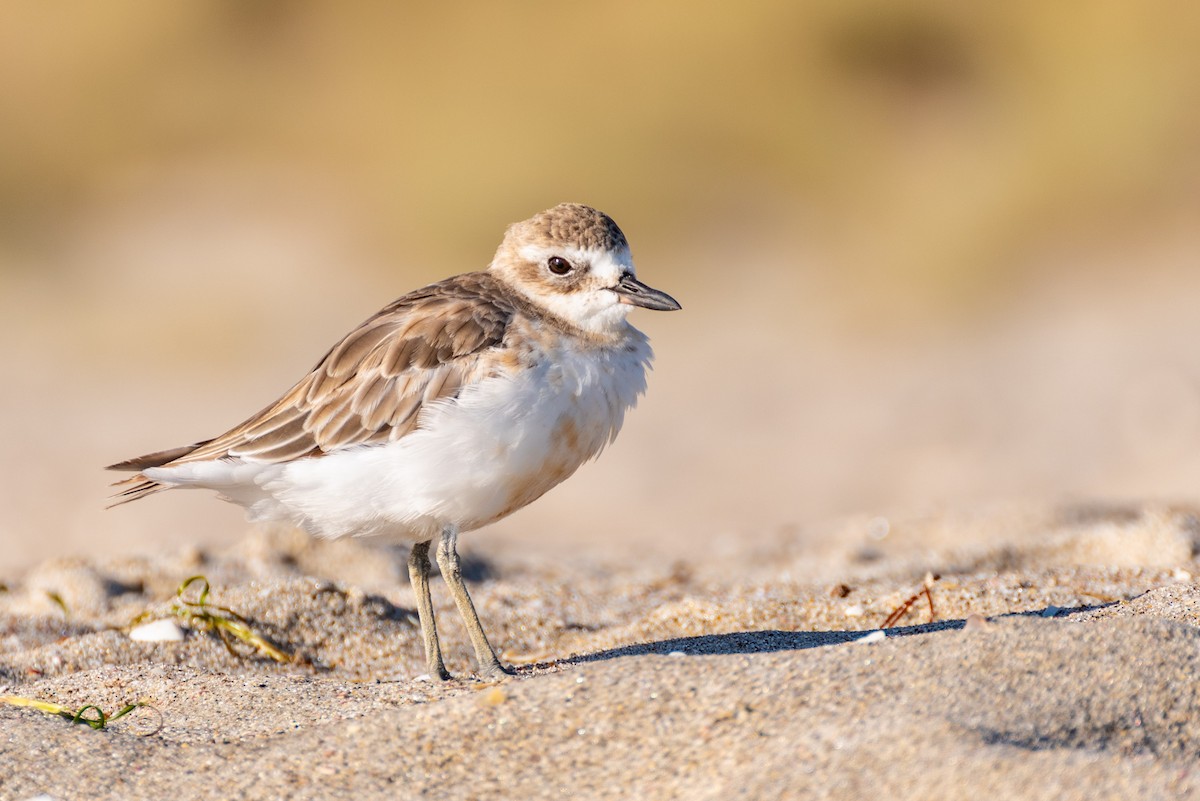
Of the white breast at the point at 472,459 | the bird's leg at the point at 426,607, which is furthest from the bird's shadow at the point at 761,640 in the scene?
the white breast at the point at 472,459

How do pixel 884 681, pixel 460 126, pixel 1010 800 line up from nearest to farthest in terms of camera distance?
pixel 1010 800 → pixel 884 681 → pixel 460 126

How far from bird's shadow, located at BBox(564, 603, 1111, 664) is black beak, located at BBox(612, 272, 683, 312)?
1.12 metres

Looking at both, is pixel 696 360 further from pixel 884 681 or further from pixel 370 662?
pixel 884 681

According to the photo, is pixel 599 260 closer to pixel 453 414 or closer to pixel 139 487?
pixel 453 414

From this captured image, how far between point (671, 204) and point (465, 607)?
35.2 feet

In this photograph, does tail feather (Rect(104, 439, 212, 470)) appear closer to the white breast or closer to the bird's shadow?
the white breast

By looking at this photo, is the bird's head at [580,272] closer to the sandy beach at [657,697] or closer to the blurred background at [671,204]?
the sandy beach at [657,697]

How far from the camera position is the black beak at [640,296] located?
4.75m

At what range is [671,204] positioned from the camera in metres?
14.9

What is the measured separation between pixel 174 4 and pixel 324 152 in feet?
9.55

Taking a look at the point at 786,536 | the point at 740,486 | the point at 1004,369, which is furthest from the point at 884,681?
the point at 1004,369

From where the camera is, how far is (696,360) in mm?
12938

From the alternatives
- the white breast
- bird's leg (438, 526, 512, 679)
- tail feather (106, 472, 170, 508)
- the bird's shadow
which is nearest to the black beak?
the white breast

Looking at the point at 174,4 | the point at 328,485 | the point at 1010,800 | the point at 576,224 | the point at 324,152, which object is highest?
the point at 174,4
